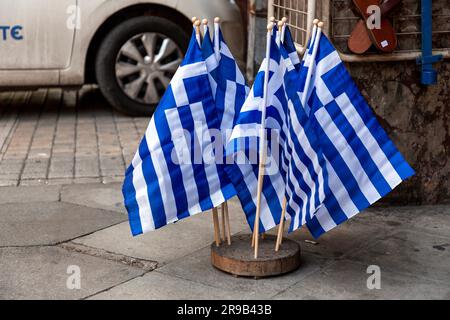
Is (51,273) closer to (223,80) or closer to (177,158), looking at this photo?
(177,158)

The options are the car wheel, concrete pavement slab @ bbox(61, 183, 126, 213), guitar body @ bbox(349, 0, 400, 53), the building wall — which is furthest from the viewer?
the car wheel

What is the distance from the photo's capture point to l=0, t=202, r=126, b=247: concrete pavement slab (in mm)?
5055

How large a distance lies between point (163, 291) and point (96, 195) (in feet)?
6.32

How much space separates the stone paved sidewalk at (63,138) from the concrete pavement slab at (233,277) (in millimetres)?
1926

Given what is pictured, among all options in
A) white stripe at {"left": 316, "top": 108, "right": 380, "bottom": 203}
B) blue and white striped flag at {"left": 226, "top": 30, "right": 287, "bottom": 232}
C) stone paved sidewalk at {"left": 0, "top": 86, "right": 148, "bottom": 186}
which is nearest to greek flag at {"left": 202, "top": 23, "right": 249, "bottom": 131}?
blue and white striped flag at {"left": 226, "top": 30, "right": 287, "bottom": 232}

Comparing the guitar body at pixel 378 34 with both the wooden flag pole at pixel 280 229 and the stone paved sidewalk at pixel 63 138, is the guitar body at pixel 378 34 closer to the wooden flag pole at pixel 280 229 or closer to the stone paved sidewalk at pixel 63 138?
the wooden flag pole at pixel 280 229

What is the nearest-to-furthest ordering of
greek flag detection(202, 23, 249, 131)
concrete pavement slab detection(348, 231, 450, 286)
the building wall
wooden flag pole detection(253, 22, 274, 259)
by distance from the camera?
wooden flag pole detection(253, 22, 274, 259), greek flag detection(202, 23, 249, 131), concrete pavement slab detection(348, 231, 450, 286), the building wall

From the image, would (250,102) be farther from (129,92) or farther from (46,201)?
(129,92)

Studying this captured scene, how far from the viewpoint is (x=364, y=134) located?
426 centimetres

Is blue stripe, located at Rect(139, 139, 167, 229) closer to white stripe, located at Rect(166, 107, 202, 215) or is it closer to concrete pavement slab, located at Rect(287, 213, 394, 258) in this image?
white stripe, located at Rect(166, 107, 202, 215)

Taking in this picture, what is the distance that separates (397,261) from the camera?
15.3 ft

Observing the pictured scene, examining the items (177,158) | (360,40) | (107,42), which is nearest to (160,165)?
(177,158)

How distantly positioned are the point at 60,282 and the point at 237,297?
37.4 inches

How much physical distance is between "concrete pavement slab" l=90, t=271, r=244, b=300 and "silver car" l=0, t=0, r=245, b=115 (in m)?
4.21
